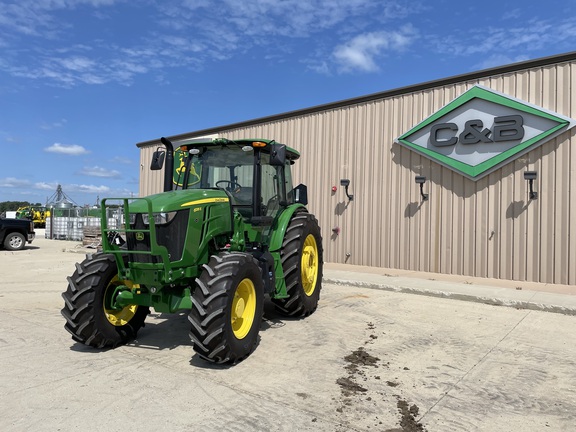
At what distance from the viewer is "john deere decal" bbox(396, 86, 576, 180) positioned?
29.4 ft

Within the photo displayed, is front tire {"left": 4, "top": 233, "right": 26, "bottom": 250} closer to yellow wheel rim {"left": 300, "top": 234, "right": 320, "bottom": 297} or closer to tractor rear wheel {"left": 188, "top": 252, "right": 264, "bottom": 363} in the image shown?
yellow wheel rim {"left": 300, "top": 234, "right": 320, "bottom": 297}

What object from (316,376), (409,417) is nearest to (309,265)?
(316,376)

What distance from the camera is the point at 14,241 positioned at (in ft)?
56.0

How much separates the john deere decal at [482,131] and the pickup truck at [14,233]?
15.2 meters

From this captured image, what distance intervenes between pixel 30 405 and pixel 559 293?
27.4 feet

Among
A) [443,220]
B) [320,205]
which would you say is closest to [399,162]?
[443,220]

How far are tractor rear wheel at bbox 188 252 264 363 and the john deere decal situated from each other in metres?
7.06

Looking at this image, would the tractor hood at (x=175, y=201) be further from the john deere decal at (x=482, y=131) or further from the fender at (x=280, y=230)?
the john deere decal at (x=482, y=131)

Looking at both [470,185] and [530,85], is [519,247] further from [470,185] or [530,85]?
[530,85]

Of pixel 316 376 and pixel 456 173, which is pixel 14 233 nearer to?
pixel 456 173

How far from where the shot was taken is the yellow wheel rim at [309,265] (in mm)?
6427

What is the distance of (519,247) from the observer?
916 centimetres

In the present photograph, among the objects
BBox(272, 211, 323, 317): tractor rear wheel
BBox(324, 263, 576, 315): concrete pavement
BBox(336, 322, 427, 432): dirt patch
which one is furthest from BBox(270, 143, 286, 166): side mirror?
BBox(324, 263, 576, 315): concrete pavement

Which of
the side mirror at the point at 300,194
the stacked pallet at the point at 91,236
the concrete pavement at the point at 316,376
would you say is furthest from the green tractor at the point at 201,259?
the stacked pallet at the point at 91,236
